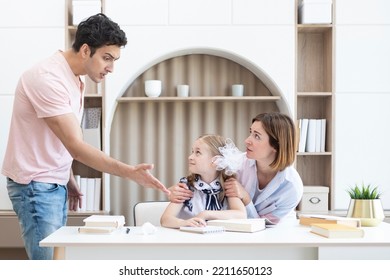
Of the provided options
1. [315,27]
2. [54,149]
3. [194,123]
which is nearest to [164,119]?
[194,123]

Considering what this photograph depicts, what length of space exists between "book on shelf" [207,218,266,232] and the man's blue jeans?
0.68 m

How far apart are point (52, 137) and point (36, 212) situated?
1.06 ft

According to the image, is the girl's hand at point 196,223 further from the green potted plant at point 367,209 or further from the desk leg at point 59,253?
the green potted plant at point 367,209

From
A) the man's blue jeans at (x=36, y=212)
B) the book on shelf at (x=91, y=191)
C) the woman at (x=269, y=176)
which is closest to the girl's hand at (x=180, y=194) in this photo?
the woman at (x=269, y=176)

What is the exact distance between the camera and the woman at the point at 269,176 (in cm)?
261

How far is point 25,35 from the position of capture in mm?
3951

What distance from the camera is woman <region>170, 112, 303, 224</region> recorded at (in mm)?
2609

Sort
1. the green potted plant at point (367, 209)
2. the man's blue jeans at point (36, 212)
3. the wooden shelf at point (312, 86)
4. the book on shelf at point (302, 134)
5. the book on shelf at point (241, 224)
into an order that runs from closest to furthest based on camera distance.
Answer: the book on shelf at point (241, 224)
the man's blue jeans at point (36, 212)
the green potted plant at point (367, 209)
the book on shelf at point (302, 134)
the wooden shelf at point (312, 86)

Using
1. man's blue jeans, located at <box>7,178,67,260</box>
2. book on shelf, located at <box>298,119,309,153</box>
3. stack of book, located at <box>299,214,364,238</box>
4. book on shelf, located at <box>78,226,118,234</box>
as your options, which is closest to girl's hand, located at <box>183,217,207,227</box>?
book on shelf, located at <box>78,226,118,234</box>

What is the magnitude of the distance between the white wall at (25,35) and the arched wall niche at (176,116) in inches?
27.9

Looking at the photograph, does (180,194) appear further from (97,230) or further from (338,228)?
(338,228)

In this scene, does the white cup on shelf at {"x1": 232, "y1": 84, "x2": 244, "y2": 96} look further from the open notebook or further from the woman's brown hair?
the open notebook

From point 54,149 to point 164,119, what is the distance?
196 cm
